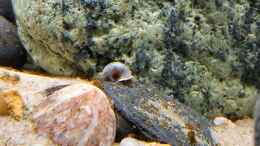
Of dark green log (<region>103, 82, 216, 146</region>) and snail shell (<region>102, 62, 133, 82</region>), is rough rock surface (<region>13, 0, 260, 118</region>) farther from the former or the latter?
dark green log (<region>103, 82, 216, 146</region>)

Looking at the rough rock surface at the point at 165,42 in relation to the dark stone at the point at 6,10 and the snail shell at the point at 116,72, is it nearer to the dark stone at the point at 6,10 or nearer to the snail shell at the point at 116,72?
the snail shell at the point at 116,72

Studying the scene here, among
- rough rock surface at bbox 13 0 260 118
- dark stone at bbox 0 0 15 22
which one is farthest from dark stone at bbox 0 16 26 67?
dark stone at bbox 0 0 15 22

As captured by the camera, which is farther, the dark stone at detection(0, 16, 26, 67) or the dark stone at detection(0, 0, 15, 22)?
the dark stone at detection(0, 0, 15, 22)

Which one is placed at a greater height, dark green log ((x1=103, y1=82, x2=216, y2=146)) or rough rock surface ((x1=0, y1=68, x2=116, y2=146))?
rough rock surface ((x1=0, y1=68, x2=116, y2=146))

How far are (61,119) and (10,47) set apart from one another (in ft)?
7.70

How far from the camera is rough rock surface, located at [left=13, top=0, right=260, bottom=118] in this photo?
486cm

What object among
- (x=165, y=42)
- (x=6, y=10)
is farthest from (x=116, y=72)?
(x=6, y=10)

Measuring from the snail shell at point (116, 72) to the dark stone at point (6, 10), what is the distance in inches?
79.1

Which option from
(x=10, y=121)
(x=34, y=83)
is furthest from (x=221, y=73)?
(x=10, y=121)

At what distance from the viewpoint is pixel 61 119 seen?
3.26m

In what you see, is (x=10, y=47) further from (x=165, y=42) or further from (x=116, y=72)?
(x=165, y=42)

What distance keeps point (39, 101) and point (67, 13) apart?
5.11 feet

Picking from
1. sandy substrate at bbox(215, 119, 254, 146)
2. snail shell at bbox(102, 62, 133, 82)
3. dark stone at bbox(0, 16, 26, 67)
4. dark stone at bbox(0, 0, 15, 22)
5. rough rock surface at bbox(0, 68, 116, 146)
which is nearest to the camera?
rough rock surface at bbox(0, 68, 116, 146)

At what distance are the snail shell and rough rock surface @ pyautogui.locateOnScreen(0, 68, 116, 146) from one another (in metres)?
1.09
